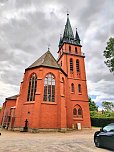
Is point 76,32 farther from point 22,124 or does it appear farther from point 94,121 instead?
point 22,124

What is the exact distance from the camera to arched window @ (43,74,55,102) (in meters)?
22.0

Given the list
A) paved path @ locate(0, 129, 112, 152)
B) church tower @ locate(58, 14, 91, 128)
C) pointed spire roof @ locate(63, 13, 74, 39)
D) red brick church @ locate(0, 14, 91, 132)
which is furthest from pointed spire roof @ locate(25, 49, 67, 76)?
paved path @ locate(0, 129, 112, 152)

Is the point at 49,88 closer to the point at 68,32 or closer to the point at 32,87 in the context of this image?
the point at 32,87

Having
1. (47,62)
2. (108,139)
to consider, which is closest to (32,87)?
(47,62)

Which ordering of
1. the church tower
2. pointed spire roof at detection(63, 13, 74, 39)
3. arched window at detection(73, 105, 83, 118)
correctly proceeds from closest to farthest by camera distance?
1. the church tower
2. arched window at detection(73, 105, 83, 118)
3. pointed spire roof at detection(63, 13, 74, 39)

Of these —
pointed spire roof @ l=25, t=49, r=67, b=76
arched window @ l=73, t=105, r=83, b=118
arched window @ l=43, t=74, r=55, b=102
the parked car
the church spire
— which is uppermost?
the church spire

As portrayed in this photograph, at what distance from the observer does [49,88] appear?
22.6 meters

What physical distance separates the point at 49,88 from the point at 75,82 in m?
9.01

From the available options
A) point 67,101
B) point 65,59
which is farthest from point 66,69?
point 67,101

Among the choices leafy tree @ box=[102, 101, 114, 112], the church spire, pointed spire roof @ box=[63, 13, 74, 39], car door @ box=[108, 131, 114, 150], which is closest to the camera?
car door @ box=[108, 131, 114, 150]

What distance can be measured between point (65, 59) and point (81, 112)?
11660 mm

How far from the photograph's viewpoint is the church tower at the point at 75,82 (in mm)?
26906

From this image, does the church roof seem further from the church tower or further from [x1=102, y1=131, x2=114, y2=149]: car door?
[x1=102, y1=131, x2=114, y2=149]: car door

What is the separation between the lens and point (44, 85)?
2244 cm
